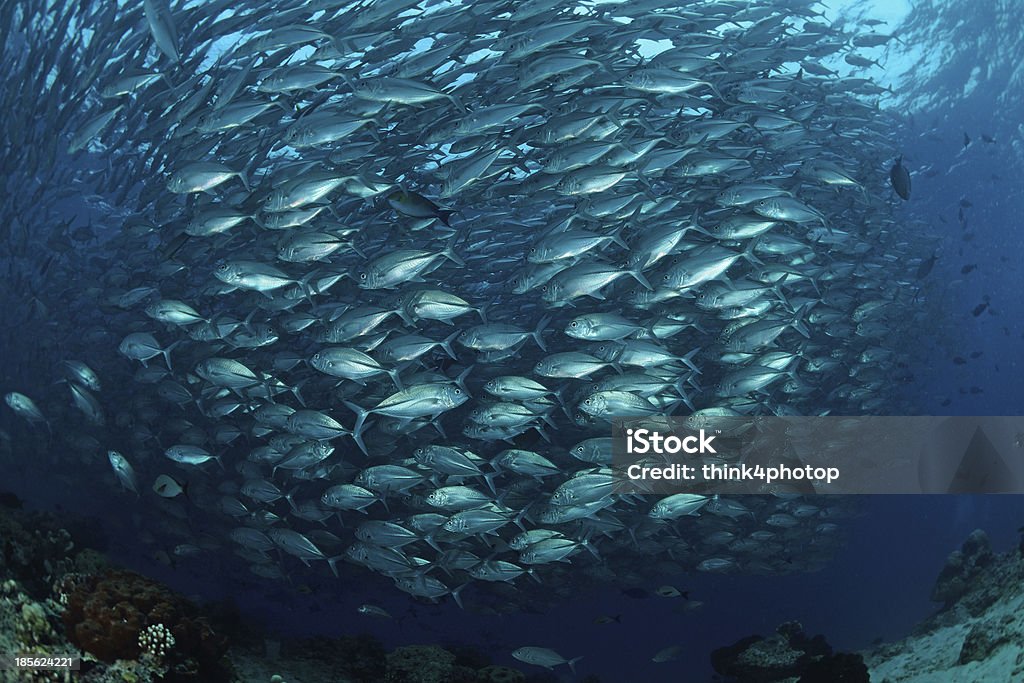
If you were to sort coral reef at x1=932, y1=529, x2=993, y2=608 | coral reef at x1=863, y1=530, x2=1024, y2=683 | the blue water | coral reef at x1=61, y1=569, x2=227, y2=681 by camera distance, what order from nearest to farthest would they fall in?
coral reef at x1=61, y1=569, x2=227, y2=681, coral reef at x1=863, y1=530, x2=1024, y2=683, coral reef at x1=932, y1=529, x2=993, y2=608, the blue water

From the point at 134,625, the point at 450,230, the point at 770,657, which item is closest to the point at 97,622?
the point at 134,625

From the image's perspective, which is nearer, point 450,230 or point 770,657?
point 450,230

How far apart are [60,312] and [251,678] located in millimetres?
13211

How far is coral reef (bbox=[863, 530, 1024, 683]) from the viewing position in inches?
302

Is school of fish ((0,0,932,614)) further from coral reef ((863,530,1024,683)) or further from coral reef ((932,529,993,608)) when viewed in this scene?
coral reef ((932,529,993,608))

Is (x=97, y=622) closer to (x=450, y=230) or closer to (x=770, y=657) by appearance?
(x=450, y=230)

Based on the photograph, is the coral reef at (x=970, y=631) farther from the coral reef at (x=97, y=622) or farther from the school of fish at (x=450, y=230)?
the coral reef at (x=97, y=622)

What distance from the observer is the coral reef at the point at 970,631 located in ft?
25.1

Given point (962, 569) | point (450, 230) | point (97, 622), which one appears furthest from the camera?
point (962, 569)

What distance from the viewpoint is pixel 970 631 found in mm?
9117

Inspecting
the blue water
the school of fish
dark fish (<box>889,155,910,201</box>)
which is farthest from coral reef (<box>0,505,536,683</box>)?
dark fish (<box>889,155,910,201</box>)

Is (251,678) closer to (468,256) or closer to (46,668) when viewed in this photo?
(46,668)

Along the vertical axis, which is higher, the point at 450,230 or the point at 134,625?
the point at 450,230

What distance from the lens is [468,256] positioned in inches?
393
